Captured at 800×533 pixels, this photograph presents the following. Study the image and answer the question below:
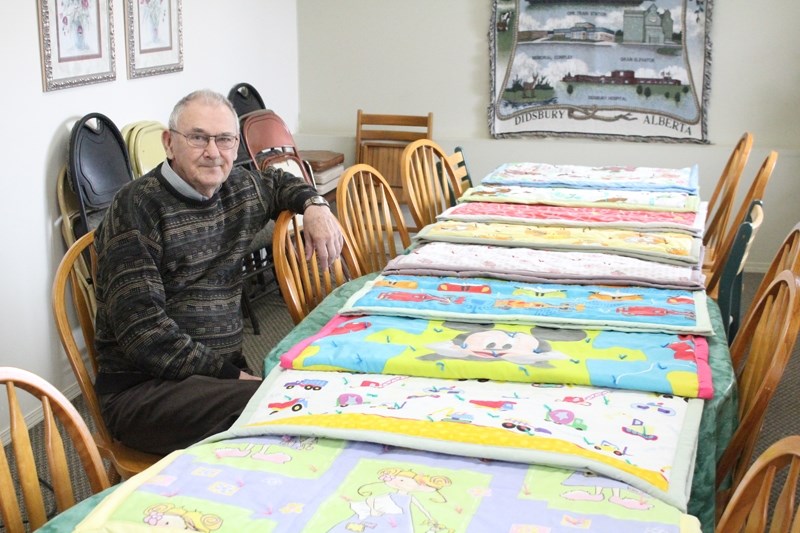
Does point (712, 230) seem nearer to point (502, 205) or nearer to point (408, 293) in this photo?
point (502, 205)

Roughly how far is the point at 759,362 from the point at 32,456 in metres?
1.37

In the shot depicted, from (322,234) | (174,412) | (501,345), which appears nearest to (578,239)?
(322,234)

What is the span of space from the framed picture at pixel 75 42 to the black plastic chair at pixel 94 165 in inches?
6.5

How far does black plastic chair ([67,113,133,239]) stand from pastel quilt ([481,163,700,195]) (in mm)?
1384

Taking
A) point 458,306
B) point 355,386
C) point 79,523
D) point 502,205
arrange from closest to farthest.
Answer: point 79,523, point 355,386, point 458,306, point 502,205

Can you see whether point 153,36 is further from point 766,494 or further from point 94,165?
point 766,494

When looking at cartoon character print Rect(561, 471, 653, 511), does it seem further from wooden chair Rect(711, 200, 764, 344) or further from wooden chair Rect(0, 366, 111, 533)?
wooden chair Rect(711, 200, 764, 344)

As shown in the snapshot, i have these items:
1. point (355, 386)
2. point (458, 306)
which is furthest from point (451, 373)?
point (458, 306)

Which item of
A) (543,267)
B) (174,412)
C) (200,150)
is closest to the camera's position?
(174,412)

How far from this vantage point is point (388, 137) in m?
5.17

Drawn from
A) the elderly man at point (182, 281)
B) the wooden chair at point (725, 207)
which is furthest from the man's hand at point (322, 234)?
the wooden chair at point (725, 207)

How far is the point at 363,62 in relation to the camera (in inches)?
209

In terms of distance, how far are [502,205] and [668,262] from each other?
822mm

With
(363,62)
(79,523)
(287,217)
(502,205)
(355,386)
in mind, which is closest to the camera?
(79,523)
